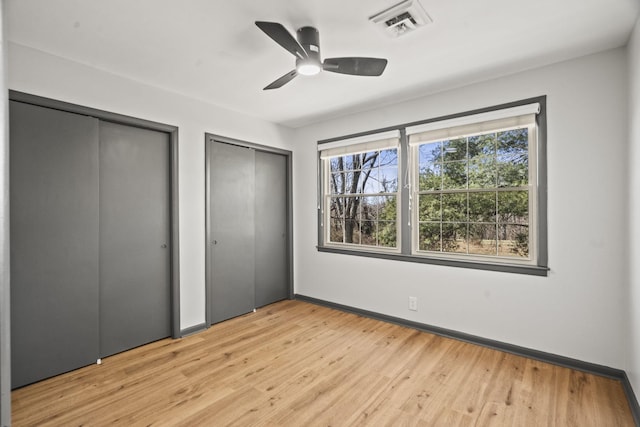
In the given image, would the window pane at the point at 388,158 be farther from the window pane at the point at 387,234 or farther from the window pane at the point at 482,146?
the window pane at the point at 482,146

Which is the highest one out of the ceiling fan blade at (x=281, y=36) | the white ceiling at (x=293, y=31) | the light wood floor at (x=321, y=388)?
the white ceiling at (x=293, y=31)

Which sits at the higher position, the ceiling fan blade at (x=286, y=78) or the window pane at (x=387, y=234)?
the ceiling fan blade at (x=286, y=78)

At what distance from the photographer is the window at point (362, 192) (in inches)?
152

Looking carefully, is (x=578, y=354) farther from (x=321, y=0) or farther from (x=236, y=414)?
(x=321, y=0)

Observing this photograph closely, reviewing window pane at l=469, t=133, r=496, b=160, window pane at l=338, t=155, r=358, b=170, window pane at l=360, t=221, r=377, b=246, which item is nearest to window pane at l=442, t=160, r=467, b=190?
window pane at l=469, t=133, r=496, b=160

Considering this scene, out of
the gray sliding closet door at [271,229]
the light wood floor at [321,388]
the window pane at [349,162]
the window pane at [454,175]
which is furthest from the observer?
the gray sliding closet door at [271,229]

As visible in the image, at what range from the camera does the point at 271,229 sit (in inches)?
179

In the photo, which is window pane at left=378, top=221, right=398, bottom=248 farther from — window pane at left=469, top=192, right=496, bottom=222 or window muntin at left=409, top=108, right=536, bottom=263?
window pane at left=469, top=192, right=496, bottom=222

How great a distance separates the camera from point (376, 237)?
4.05 meters

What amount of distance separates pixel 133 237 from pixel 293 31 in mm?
2368

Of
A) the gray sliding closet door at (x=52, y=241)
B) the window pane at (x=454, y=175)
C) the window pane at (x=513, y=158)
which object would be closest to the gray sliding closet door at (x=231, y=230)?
the gray sliding closet door at (x=52, y=241)

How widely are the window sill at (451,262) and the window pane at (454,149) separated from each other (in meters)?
1.07

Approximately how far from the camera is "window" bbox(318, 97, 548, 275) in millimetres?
2920

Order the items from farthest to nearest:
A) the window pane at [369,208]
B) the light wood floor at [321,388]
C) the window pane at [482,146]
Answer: the window pane at [369,208] → the window pane at [482,146] → the light wood floor at [321,388]
